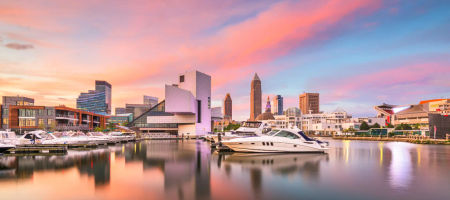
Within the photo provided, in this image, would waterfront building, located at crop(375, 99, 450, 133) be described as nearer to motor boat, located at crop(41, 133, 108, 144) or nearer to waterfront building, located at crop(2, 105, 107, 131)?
motor boat, located at crop(41, 133, 108, 144)

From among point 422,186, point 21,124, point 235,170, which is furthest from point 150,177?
point 21,124

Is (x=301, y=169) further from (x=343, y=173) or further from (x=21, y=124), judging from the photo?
(x=21, y=124)

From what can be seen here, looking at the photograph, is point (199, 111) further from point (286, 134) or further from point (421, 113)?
point (421, 113)

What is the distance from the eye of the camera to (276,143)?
33781mm

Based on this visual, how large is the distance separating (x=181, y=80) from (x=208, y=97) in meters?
10.9

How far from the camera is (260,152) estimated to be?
3369cm

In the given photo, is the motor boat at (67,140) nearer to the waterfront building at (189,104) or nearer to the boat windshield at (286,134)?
the boat windshield at (286,134)

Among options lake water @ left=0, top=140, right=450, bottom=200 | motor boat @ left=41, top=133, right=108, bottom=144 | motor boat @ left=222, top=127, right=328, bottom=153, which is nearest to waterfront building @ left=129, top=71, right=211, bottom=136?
motor boat @ left=41, top=133, right=108, bottom=144

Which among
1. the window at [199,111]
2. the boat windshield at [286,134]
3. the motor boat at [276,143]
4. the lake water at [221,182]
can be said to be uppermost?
the window at [199,111]

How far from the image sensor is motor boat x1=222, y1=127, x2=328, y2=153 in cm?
3369

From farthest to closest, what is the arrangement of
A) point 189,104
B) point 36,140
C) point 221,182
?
point 189,104, point 36,140, point 221,182

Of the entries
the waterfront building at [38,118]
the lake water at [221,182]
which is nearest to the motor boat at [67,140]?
the lake water at [221,182]

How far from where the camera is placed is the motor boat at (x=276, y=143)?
33.7 meters

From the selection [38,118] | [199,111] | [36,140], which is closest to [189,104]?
[199,111]
